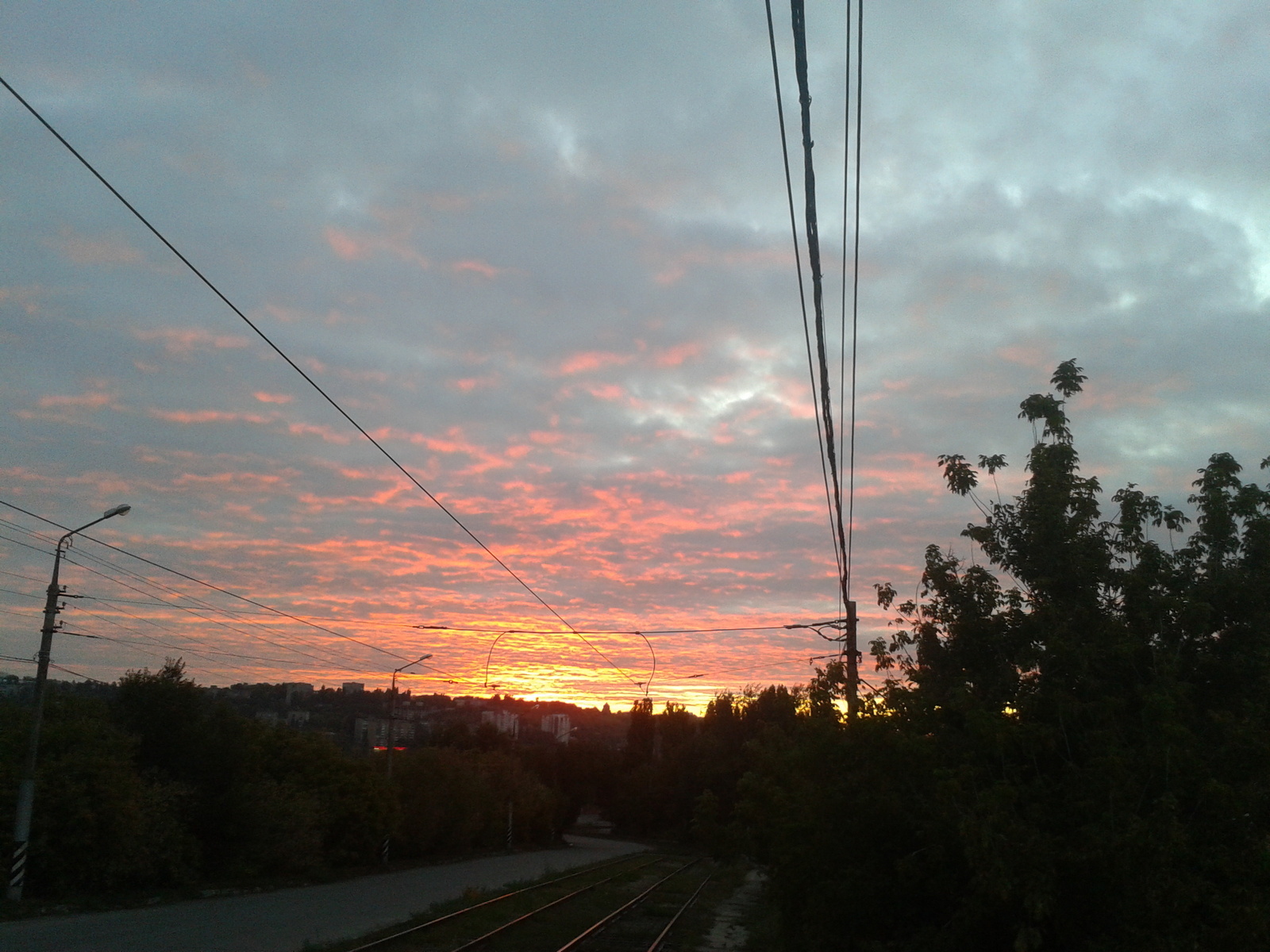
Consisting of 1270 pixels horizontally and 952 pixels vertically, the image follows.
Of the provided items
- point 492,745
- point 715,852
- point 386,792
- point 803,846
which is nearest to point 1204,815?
point 803,846

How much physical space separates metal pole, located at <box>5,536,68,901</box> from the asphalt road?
1.99 meters

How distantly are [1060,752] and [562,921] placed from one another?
A: 15.8 m

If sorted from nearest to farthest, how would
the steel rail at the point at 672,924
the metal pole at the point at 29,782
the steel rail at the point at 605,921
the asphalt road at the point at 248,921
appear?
the asphalt road at the point at 248,921 → the steel rail at the point at 605,921 → the steel rail at the point at 672,924 → the metal pole at the point at 29,782

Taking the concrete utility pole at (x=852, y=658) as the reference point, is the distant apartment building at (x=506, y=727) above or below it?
below

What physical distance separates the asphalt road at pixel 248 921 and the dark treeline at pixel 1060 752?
10.6 m

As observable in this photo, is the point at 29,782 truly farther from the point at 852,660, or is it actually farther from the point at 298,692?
the point at 298,692

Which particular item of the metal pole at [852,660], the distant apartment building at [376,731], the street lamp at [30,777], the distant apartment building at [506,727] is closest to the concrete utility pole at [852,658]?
the metal pole at [852,660]

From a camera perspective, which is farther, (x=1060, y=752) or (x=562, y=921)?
(x=562, y=921)

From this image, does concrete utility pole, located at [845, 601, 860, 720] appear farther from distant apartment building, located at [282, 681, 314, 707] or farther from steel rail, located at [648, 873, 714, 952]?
distant apartment building, located at [282, 681, 314, 707]

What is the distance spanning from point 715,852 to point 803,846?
69.5 feet

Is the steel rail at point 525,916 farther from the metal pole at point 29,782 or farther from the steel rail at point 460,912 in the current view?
the metal pole at point 29,782

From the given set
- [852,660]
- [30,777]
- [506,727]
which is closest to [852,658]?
[852,660]

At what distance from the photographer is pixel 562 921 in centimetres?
2355

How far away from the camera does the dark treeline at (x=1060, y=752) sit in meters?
10.0
